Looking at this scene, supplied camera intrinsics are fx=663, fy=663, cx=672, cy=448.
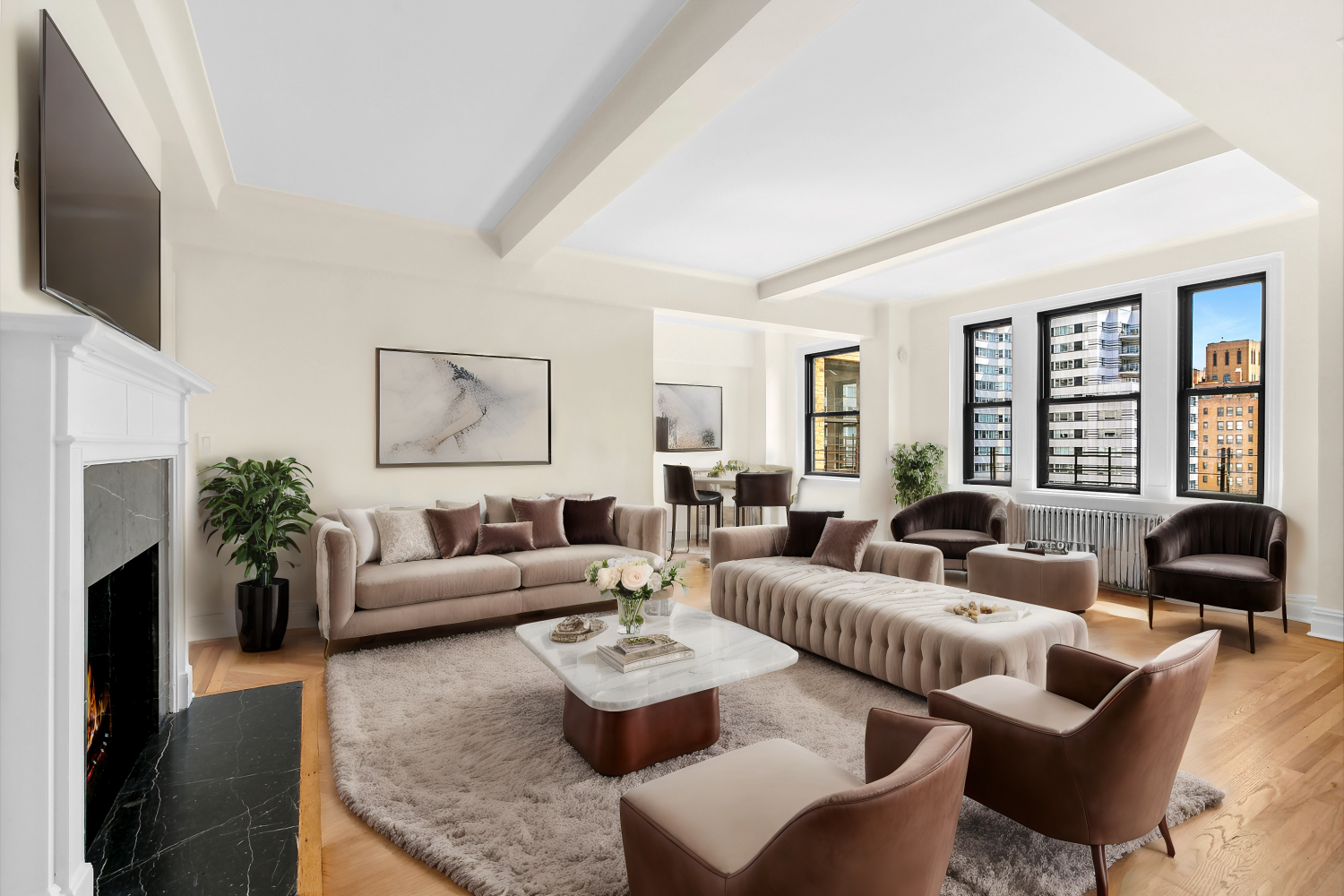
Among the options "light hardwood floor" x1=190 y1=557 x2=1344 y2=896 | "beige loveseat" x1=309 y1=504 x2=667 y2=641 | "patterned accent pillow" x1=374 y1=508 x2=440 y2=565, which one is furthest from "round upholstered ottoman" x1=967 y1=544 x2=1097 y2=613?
"patterned accent pillow" x1=374 y1=508 x2=440 y2=565

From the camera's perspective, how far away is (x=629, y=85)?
9.43 ft

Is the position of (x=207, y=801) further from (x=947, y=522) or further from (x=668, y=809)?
(x=947, y=522)

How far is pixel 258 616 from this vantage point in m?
3.91

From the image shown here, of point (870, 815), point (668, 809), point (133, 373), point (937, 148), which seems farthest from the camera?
point (937, 148)

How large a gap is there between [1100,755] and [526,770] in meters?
1.88

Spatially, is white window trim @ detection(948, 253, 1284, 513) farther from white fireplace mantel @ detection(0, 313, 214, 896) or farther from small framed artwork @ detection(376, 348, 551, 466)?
white fireplace mantel @ detection(0, 313, 214, 896)

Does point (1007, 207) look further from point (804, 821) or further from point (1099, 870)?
point (804, 821)

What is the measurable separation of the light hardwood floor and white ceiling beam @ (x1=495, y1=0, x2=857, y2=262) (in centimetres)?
277

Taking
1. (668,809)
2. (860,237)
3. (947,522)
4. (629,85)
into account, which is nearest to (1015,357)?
(947,522)

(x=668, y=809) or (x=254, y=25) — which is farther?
(x=254, y=25)

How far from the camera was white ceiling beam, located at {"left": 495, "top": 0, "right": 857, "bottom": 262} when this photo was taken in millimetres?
2191

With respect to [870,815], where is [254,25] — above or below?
above

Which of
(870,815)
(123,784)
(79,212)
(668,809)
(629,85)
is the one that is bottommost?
(123,784)

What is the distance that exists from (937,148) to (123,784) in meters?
4.49
